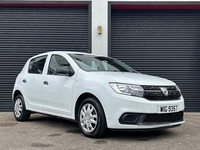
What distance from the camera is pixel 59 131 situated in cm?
559

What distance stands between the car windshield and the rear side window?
0.93 meters

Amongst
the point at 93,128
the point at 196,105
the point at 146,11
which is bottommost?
the point at 196,105

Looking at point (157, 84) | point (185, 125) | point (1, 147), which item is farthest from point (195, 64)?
point (1, 147)

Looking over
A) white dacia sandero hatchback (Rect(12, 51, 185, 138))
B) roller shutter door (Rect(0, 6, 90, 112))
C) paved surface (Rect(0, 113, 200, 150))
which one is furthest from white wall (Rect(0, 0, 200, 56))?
paved surface (Rect(0, 113, 200, 150))

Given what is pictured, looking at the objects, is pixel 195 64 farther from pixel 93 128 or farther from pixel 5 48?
pixel 5 48

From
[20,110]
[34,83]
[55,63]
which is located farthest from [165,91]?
[20,110]

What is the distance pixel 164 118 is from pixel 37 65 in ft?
10.9

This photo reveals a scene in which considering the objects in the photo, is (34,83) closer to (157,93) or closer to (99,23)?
(157,93)

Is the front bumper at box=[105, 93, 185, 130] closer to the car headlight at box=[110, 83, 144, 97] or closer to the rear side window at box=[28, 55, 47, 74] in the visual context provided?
the car headlight at box=[110, 83, 144, 97]

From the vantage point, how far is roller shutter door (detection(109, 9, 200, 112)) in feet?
30.6

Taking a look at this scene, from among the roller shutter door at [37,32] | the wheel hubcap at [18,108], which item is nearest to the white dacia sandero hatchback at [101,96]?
the wheel hubcap at [18,108]

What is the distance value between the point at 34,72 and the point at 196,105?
18.5ft

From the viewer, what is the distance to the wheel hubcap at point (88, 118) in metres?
4.78

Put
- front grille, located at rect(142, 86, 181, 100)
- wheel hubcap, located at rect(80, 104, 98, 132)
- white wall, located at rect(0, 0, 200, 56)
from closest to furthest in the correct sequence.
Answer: front grille, located at rect(142, 86, 181, 100), wheel hubcap, located at rect(80, 104, 98, 132), white wall, located at rect(0, 0, 200, 56)
